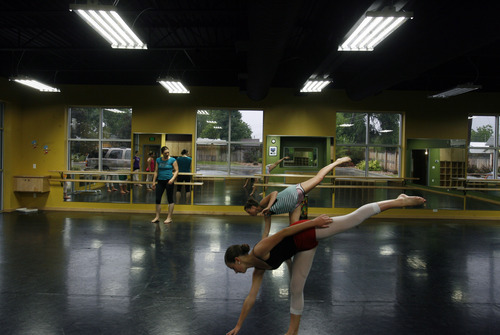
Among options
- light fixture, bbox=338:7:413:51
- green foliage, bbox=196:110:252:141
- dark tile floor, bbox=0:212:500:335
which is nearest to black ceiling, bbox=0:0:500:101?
light fixture, bbox=338:7:413:51

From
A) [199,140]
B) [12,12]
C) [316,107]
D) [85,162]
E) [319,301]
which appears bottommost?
[319,301]

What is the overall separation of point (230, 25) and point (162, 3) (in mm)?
1424

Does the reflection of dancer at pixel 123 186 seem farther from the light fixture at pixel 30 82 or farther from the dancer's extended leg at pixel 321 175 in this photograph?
the dancer's extended leg at pixel 321 175

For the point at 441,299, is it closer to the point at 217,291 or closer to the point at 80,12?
the point at 217,291

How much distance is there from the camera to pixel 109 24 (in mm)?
4668

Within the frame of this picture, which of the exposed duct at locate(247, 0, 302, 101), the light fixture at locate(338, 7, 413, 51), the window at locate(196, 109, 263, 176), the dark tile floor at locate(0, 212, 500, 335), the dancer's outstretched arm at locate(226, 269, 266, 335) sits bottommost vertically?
Answer: the dark tile floor at locate(0, 212, 500, 335)

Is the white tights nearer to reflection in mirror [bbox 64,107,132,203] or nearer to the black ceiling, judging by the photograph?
the black ceiling

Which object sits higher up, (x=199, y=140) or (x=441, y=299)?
(x=199, y=140)

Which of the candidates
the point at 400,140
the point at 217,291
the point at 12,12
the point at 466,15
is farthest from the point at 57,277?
the point at 400,140

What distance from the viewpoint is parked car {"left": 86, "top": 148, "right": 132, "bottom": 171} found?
1051cm

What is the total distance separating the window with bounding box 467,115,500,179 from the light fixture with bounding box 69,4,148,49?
994 cm

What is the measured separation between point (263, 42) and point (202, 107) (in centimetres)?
593

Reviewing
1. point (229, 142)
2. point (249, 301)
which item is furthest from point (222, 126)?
point (249, 301)

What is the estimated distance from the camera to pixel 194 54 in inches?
372
